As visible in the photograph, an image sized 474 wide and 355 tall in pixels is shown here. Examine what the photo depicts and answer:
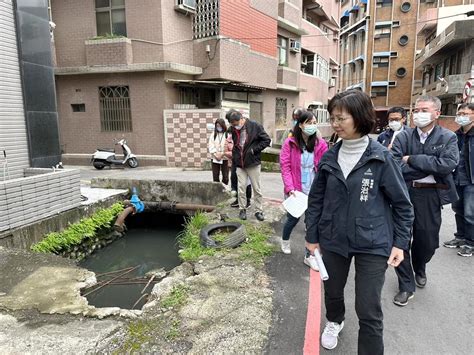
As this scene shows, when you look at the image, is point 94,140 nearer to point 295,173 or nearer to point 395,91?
point 295,173

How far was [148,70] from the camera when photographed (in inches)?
465

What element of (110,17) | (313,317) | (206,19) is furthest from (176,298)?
(110,17)

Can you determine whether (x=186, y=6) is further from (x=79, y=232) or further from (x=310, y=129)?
(x=310, y=129)

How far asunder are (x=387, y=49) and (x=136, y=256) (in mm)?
40931

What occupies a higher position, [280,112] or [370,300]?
[280,112]

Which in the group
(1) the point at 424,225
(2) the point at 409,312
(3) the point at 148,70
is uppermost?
(3) the point at 148,70

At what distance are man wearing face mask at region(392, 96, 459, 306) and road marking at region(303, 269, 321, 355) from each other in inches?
30.5

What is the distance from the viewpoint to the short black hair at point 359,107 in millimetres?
2221

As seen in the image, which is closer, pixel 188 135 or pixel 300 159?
pixel 300 159

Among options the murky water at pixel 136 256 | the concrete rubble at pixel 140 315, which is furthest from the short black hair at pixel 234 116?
the murky water at pixel 136 256

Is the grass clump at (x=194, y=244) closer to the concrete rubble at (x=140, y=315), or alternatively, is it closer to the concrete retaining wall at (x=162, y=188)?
the concrete rubble at (x=140, y=315)

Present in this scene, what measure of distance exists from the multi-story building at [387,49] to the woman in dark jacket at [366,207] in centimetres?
3821

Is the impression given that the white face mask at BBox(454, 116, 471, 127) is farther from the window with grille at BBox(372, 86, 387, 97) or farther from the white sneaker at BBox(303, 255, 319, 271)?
the window with grille at BBox(372, 86, 387, 97)

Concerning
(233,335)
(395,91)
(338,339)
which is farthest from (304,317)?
(395,91)
